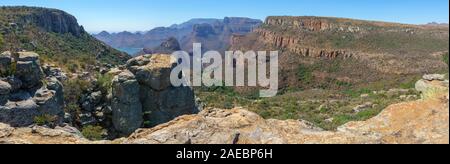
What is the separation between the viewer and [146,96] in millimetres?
30688

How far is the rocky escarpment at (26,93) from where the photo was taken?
23.3 metres

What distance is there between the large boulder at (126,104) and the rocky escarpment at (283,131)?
1894cm

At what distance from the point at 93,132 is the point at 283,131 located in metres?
19.8

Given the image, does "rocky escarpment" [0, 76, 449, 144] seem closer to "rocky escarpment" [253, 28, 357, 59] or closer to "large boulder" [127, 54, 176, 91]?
"large boulder" [127, 54, 176, 91]

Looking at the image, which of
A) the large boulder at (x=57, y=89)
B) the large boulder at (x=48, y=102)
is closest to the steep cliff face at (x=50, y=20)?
the large boulder at (x=57, y=89)

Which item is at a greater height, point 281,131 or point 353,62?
point 281,131

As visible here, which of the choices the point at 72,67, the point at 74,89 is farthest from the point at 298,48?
the point at 74,89

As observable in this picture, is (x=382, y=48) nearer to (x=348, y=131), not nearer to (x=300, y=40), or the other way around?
(x=300, y=40)

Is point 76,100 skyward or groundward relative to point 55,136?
groundward

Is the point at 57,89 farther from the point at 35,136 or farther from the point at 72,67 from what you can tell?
the point at 35,136

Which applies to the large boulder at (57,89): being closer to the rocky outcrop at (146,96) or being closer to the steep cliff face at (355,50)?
the rocky outcrop at (146,96)

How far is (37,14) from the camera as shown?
8888 cm
